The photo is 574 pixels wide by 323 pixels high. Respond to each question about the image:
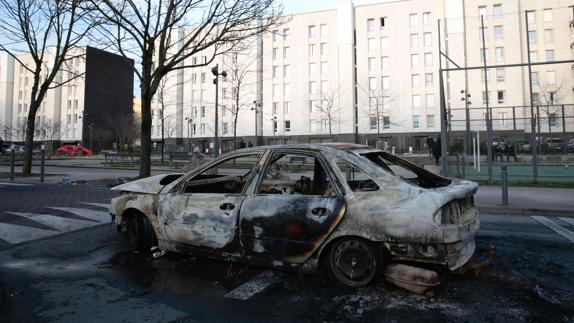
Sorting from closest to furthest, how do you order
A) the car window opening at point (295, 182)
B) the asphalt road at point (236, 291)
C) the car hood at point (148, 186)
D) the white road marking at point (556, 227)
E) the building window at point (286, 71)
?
the asphalt road at point (236, 291), the car window opening at point (295, 182), the car hood at point (148, 186), the white road marking at point (556, 227), the building window at point (286, 71)

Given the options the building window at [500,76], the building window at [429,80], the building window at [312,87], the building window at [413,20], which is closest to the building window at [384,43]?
the building window at [413,20]

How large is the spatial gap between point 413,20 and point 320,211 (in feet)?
189

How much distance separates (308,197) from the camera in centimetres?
399

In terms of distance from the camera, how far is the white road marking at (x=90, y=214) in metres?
7.54

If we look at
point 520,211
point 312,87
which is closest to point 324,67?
point 312,87

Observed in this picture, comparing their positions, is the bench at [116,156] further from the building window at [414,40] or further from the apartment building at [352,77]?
the building window at [414,40]

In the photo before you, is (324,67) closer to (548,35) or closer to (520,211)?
(548,35)

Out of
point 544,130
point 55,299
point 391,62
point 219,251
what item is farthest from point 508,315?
point 391,62

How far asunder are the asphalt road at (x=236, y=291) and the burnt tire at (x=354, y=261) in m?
0.11

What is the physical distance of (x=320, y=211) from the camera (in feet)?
12.7

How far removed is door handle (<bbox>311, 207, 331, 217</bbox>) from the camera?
385 cm

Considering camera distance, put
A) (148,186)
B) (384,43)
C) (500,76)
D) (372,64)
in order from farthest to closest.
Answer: (372,64)
(384,43)
(500,76)
(148,186)

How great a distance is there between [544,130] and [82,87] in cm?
7584

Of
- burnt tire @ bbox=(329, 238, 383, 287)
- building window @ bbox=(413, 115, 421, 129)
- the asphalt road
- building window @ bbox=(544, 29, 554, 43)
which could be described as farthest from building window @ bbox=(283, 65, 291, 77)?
burnt tire @ bbox=(329, 238, 383, 287)
